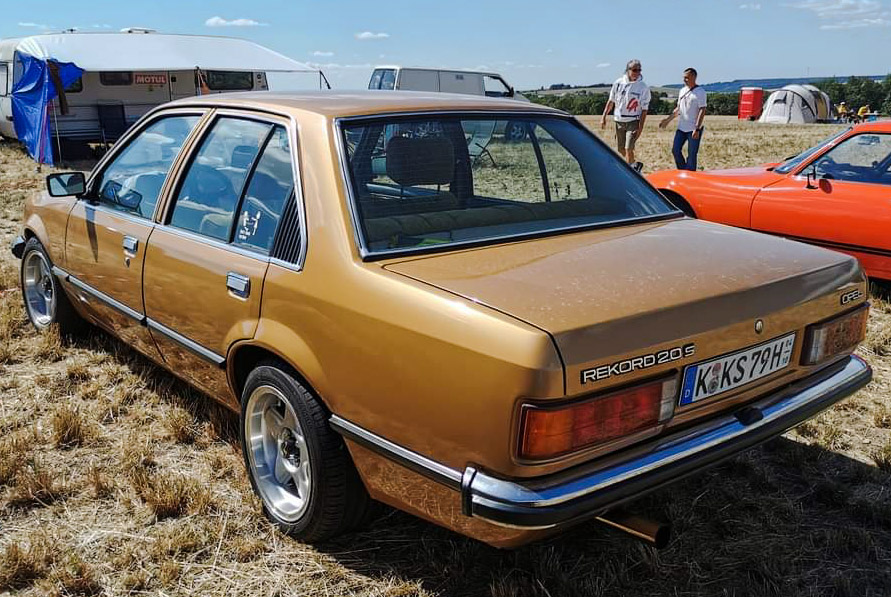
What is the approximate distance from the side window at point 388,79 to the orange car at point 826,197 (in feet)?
47.8

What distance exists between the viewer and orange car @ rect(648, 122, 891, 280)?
5.36 metres

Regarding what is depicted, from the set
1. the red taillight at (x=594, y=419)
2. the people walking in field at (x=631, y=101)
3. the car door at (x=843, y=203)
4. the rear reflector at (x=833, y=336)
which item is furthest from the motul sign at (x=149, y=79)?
the red taillight at (x=594, y=419)

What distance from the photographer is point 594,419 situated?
6.35 ft

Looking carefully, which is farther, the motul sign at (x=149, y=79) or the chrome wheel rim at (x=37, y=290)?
the motul sign at (x=149, y=79)

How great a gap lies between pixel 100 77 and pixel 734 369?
660 inches

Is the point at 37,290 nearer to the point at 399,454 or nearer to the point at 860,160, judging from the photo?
the point at 399,454

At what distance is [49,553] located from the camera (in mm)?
2621

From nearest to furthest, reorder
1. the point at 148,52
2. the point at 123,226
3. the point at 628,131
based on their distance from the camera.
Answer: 1. the point at 123,226
2. the point at 628,131
3. the point at 148,52

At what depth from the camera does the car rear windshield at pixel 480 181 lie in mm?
2543

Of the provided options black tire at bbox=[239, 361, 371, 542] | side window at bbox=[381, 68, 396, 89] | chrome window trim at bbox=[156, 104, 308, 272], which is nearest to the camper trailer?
side window at bbox=[381, 68, 396, 89]

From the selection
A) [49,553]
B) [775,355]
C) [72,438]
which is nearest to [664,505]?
[775,355]

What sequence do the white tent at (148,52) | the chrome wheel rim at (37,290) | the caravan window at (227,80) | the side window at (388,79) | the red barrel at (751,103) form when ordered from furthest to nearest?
the red barrel at (751,103) → the side window at (388,79) → the caravan window at (227,80) → the white tent at (148,52) → the chrome wheel rim at (37,290)

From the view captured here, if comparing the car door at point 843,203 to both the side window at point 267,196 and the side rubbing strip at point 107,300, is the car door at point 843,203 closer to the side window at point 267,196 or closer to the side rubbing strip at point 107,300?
the side window at point 267,196

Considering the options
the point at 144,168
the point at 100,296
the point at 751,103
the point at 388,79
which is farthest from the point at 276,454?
the point at 751,103
